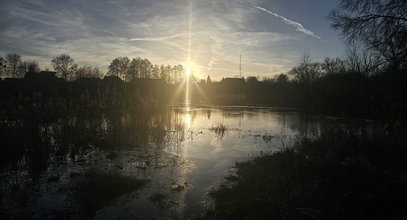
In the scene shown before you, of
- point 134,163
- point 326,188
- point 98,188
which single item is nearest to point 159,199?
point 98,188

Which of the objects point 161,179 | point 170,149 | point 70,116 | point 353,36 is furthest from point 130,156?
point 353,36

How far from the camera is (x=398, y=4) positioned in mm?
9445

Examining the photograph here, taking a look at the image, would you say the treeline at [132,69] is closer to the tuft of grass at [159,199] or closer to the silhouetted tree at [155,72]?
the silhouetted tree at [155,72]

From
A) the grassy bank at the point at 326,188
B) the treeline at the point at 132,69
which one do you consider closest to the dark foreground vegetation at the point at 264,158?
the grassy bank at the point at 326,188

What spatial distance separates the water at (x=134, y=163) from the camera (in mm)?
4855

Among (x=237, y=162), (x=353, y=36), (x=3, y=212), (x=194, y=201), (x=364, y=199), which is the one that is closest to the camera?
(x=364, y=199)

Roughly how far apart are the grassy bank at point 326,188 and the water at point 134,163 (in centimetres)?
92

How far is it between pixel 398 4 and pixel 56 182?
13.6m

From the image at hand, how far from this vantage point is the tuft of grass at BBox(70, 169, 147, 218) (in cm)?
482

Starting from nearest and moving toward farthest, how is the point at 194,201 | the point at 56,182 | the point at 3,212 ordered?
the point at 3,212
the point at 194,201
the point at 56,182

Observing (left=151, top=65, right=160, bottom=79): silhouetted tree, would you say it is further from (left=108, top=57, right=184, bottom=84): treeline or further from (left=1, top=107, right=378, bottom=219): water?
(left=1, top=107, right=378, bottom=219): water

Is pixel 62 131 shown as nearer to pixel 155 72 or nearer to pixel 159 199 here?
pixel 159 199

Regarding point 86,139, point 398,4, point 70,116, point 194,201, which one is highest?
point 398,4

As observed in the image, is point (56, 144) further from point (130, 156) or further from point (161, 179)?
point (161, 179)
